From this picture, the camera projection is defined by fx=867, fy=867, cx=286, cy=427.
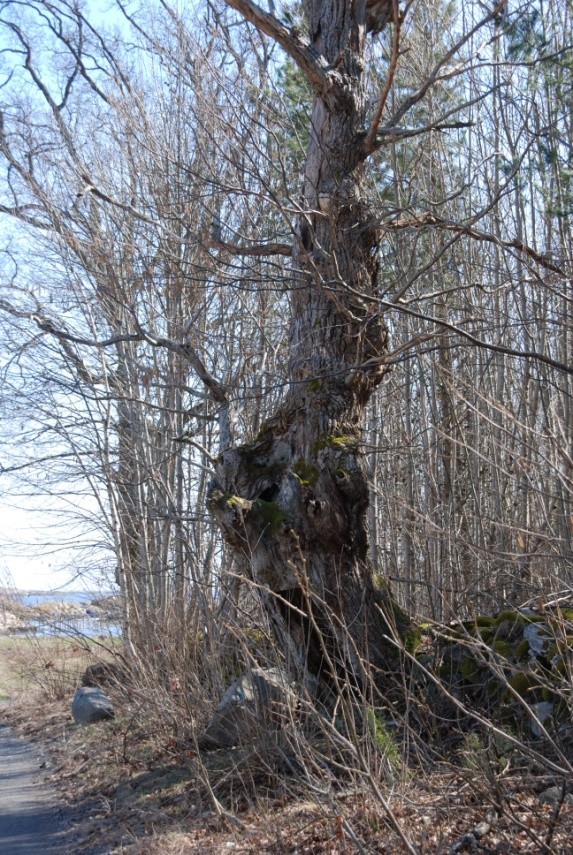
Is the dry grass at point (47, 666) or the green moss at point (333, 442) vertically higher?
the green moss at point (333, 442)

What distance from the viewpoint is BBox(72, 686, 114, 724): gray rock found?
33.7 feet

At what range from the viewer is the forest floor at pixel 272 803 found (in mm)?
4094

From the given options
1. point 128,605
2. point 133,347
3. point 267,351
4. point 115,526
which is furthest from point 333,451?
point 133,347

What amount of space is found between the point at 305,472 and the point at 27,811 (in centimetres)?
375

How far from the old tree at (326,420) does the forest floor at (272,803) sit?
102 centimetres

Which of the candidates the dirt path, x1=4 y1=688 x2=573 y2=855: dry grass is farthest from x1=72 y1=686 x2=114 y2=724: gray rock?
x1=4 y1=688 x2=573 y2=855: dry grass

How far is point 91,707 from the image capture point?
10.3 meters

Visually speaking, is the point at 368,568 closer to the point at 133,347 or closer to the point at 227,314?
the point at 227,314

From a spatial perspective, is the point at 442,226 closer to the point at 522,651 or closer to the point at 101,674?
the point at 522,651

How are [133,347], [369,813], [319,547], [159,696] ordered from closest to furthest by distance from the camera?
[369,813] → [319,547] → [159,696] → [133,347]

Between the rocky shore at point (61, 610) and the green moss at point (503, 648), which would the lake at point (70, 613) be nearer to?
the rocky shore at point (61, 610)

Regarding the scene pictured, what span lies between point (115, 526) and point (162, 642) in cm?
318

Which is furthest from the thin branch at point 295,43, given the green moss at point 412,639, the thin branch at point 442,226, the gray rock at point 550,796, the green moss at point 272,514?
the gray rock at point 550,796

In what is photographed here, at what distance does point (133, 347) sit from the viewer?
11.9m
